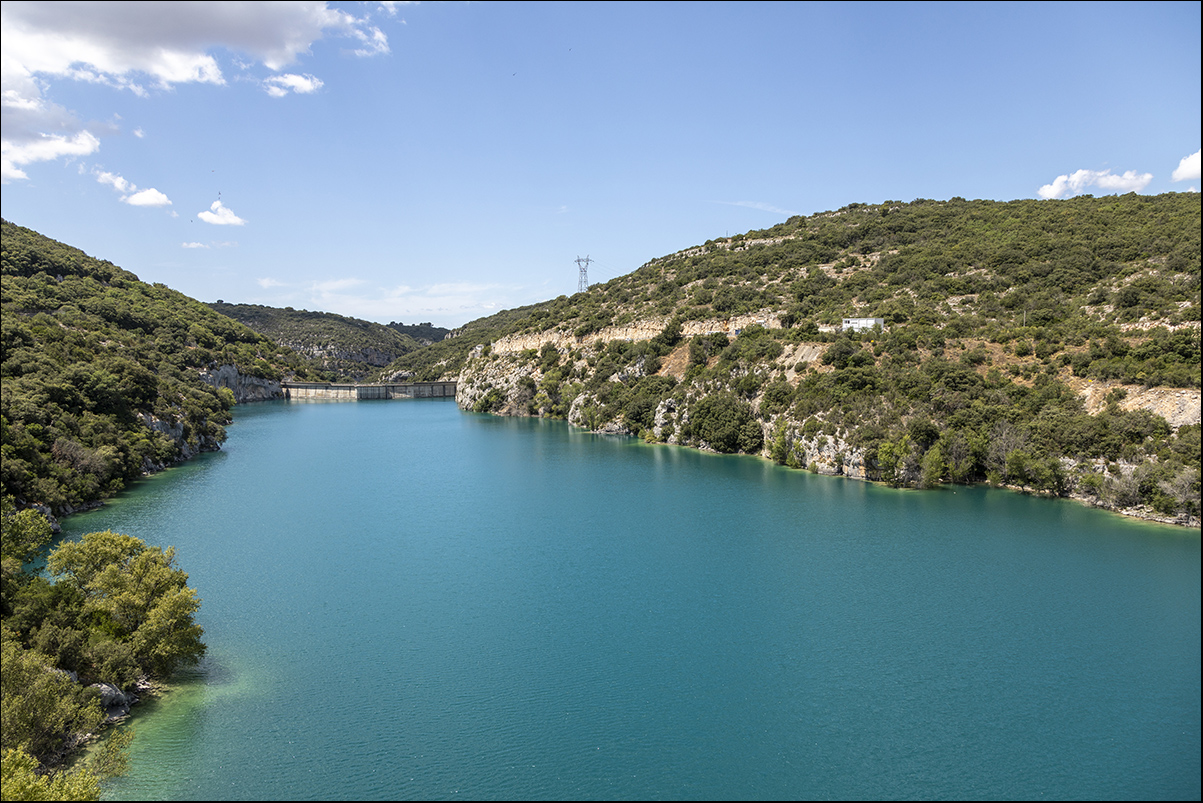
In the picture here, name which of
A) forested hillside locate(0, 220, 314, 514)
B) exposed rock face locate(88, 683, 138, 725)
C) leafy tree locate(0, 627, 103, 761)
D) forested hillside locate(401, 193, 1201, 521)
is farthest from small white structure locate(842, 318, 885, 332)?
forested hillside locate(0, 220, 314, 514)

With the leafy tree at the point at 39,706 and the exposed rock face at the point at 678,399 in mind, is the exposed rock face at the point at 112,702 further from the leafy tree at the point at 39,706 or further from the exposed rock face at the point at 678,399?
the exposed rock face at the point at 678,399

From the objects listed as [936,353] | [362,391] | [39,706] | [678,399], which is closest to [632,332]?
[678,399]

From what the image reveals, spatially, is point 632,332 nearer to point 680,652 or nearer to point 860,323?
point 860,323

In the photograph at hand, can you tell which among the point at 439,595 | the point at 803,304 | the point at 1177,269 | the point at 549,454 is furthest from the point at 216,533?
the point at 1177,269

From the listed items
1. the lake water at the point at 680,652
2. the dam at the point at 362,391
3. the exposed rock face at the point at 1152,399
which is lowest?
the lake water at the point at 680,652

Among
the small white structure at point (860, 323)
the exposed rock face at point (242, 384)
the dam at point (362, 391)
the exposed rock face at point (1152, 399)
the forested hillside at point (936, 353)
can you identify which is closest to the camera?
the exposed rock face at point (1152, 399)

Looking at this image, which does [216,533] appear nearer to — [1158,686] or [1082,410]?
[1158,686]

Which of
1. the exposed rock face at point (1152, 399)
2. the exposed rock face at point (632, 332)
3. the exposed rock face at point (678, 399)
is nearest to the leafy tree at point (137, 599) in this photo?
the exposed rock face at point (678, 399)
